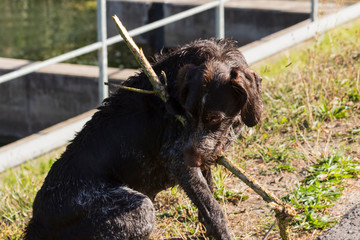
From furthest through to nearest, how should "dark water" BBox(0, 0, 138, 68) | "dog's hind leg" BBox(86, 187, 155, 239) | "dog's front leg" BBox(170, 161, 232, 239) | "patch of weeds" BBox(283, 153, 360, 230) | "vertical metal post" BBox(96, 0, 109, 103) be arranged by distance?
"dark water" BBox(0, 0, 138, 68) < "vertical metal post" BBox(96, 0, 109, 103) < "patch of weeds" BBox(283, 153, 360, 230) < "dog's front leg" BBox(170, 161, 232, 239) < "dog's hind leg" BBox(86, 187, 155, 239)

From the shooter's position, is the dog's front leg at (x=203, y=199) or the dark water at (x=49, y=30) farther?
the dark water at (x=49, y=30)

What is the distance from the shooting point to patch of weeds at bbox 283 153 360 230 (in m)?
5.57

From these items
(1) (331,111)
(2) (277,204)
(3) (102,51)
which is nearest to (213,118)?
(2) (277,204)

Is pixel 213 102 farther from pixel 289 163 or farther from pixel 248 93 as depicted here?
pixel 289 163

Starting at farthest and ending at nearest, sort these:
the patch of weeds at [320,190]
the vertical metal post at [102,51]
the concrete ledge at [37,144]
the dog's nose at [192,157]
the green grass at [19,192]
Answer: the vertical metal post at [102,51], the concrete ledge at [37,144], the green grass at [19,192], the patch of weeds at [320,190], the dog's nose at [192,157]

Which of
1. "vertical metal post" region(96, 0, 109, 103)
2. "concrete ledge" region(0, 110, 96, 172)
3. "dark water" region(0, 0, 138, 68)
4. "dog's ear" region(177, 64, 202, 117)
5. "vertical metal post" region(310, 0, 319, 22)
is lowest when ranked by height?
"dog's ear" region(177, 64, 202, 117)

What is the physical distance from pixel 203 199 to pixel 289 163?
67.3 inches

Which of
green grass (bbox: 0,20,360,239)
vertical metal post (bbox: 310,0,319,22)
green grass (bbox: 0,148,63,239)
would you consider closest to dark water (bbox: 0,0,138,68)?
vertical metal post (bbox: 310,0,319,22)

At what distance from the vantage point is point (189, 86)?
4.70 m

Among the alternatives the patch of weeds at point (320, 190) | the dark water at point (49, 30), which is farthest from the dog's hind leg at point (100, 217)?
the dark water at point (49, 30)

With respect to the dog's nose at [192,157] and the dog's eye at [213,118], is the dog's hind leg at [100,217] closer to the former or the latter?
the dog's nose at [192,157]

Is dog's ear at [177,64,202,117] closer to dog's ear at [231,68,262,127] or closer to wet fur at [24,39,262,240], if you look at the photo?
wet fur at [24,39,262,240]

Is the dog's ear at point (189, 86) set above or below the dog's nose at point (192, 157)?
above

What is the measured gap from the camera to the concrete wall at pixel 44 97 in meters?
9.52
